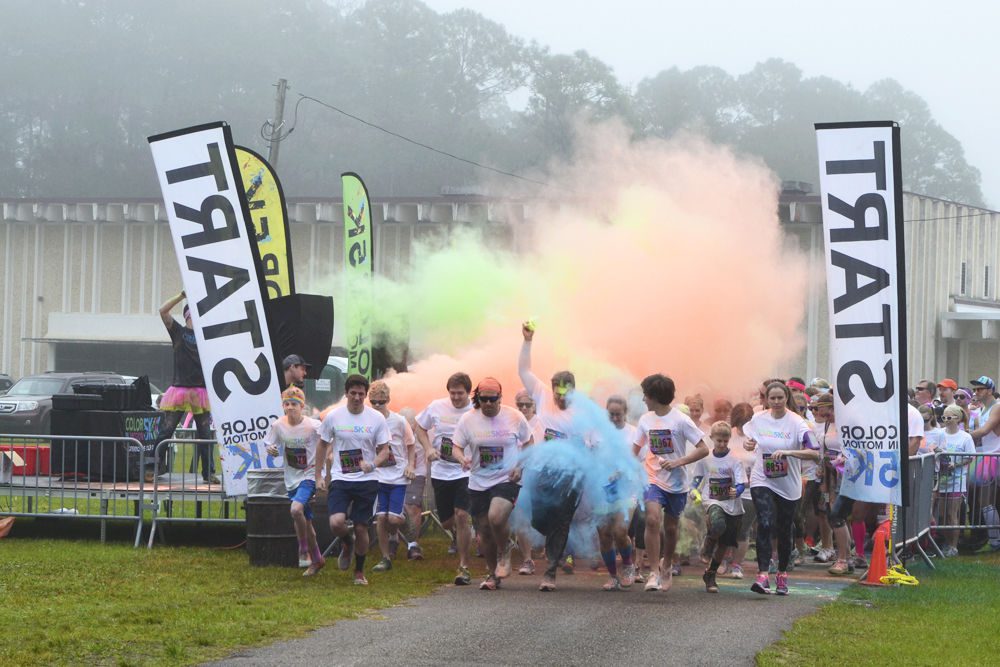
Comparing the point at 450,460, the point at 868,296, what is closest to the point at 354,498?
the point at 450,460

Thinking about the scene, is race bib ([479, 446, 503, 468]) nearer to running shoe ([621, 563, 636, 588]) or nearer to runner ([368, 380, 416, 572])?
runner ([368, 380, 416, 572])

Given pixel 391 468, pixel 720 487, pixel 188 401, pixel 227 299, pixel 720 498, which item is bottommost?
pixel 720 498

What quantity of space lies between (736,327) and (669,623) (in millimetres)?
10729

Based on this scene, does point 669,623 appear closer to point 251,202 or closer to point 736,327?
point 251,202

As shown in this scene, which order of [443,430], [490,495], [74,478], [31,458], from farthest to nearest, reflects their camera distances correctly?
[31,458], [74,478], [443,430], [490,495]

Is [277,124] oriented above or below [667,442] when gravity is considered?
above

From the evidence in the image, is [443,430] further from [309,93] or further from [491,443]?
[309,93]

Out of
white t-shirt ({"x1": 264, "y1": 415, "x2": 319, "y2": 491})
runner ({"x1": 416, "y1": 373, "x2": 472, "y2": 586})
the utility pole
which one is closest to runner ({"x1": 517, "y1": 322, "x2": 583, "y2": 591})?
runner ({"x1": 416, "y1": 373, "x2": 472, "y2": 586})

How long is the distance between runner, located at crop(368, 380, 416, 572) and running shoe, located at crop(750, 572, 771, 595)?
3.26 metres

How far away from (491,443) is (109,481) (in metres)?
5.14

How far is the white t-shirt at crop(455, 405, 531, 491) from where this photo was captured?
12.0m

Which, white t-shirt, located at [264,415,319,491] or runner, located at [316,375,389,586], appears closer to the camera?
runner, located at [316,375,389,586]

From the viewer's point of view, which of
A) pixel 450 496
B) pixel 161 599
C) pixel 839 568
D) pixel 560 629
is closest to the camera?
pixel 560 629

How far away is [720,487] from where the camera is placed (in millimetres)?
12242
